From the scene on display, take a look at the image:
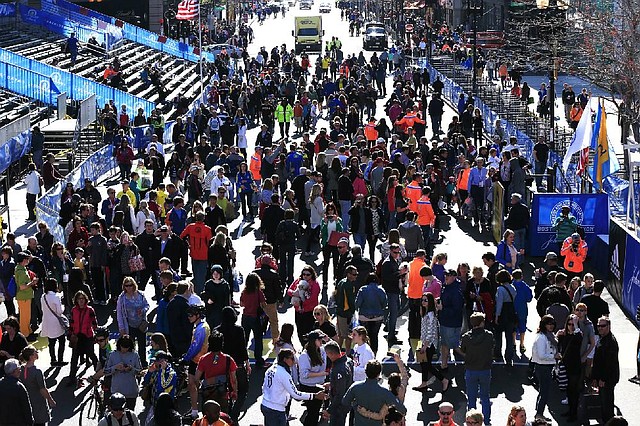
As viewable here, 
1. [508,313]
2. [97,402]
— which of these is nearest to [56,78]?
[508,313]

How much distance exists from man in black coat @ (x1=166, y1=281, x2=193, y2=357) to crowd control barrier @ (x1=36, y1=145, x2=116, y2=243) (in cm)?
807

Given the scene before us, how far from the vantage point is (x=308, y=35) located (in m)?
86.2

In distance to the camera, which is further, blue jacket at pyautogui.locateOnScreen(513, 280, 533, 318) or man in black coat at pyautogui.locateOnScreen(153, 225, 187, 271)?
man in black coat at pyautogui.locateOnScreen(153, 225, 187, 271)

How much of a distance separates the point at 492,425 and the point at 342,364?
→ 252 cm

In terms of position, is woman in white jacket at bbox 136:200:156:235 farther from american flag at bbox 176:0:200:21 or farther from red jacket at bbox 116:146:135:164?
american flag at bbox 176:0:200:21

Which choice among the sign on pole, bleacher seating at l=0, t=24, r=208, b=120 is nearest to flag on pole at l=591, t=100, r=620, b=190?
the sign on pole

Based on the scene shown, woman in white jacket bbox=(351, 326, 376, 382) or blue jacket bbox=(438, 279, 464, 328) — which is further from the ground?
woman in white jacket bbox=(351, 326, 376, 382)

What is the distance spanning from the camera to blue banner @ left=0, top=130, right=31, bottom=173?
3350 centimetres

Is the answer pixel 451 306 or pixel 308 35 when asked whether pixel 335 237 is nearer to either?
pixel 451 306

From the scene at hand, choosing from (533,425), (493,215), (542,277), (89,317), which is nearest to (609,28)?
(493,215)

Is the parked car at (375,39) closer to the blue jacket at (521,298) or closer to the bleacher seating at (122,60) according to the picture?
the bleacher seating at (122,60)

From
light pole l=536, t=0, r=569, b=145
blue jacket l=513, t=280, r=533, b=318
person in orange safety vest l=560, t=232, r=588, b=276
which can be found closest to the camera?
blue jacket l=513, t=280, r=533, b=318

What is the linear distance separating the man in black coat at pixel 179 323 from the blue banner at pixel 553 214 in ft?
32.9

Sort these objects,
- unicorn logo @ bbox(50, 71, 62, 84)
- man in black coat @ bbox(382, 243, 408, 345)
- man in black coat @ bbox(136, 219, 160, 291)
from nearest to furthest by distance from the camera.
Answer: man in black coat @ bbox(382, 243, 408, 345) < man in black coat @ bbox(136, 219, 160, 291) < unicorn logo @ bbox(50, 71, 62, 84)
